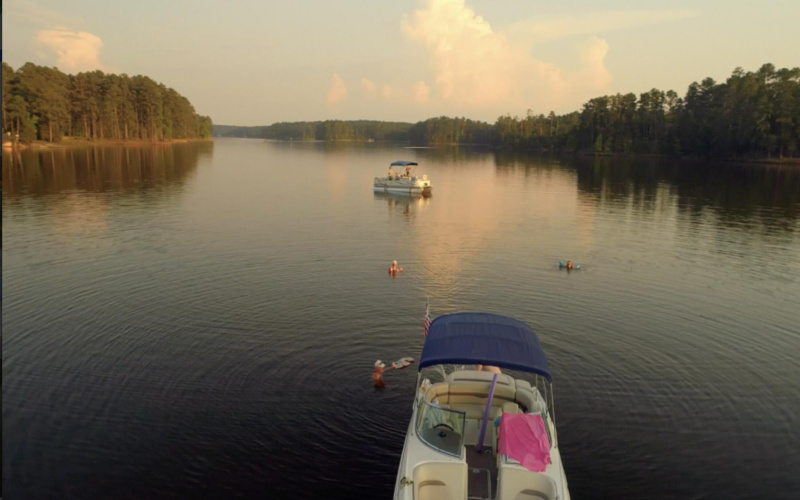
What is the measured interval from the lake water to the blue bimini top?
380 cm

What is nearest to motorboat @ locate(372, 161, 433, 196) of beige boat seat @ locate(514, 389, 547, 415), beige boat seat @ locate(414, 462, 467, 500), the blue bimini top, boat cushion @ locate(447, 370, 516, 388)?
the blue bimini top

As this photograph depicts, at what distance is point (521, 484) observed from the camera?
44.7 ft

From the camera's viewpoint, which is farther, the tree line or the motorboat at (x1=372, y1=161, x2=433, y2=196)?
the tree line

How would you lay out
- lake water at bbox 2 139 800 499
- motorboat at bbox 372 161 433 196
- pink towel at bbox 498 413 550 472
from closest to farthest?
pink towel at bbox 498 413 550 472
lake water at bbox 2 139 800 499
motorboat at bbox 372 161 433 196

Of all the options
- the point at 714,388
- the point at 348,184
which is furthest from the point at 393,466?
the point at 348,184

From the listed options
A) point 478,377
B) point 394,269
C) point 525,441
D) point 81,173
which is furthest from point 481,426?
point 81,173

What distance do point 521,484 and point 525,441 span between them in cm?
123

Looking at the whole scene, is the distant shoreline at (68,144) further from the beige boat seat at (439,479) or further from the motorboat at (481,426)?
the beige boat seat at (439,479)

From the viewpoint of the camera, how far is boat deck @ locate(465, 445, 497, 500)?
1443cm

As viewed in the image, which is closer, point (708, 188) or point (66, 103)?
point (708, 188)

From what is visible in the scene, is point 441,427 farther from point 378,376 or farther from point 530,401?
point 378,376

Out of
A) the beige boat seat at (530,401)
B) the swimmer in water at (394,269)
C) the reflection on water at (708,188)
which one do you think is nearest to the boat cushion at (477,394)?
the beige boat seat at (530,401)

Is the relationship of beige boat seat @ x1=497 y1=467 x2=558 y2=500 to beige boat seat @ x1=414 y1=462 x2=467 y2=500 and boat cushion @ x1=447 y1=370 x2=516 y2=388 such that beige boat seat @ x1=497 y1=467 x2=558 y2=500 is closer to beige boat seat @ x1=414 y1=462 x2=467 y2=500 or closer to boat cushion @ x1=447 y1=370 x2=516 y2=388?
beige boat seat @ x1=414 y1=462 x2=467 y2=500

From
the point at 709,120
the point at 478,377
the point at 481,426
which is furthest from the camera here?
the point at 709,120
